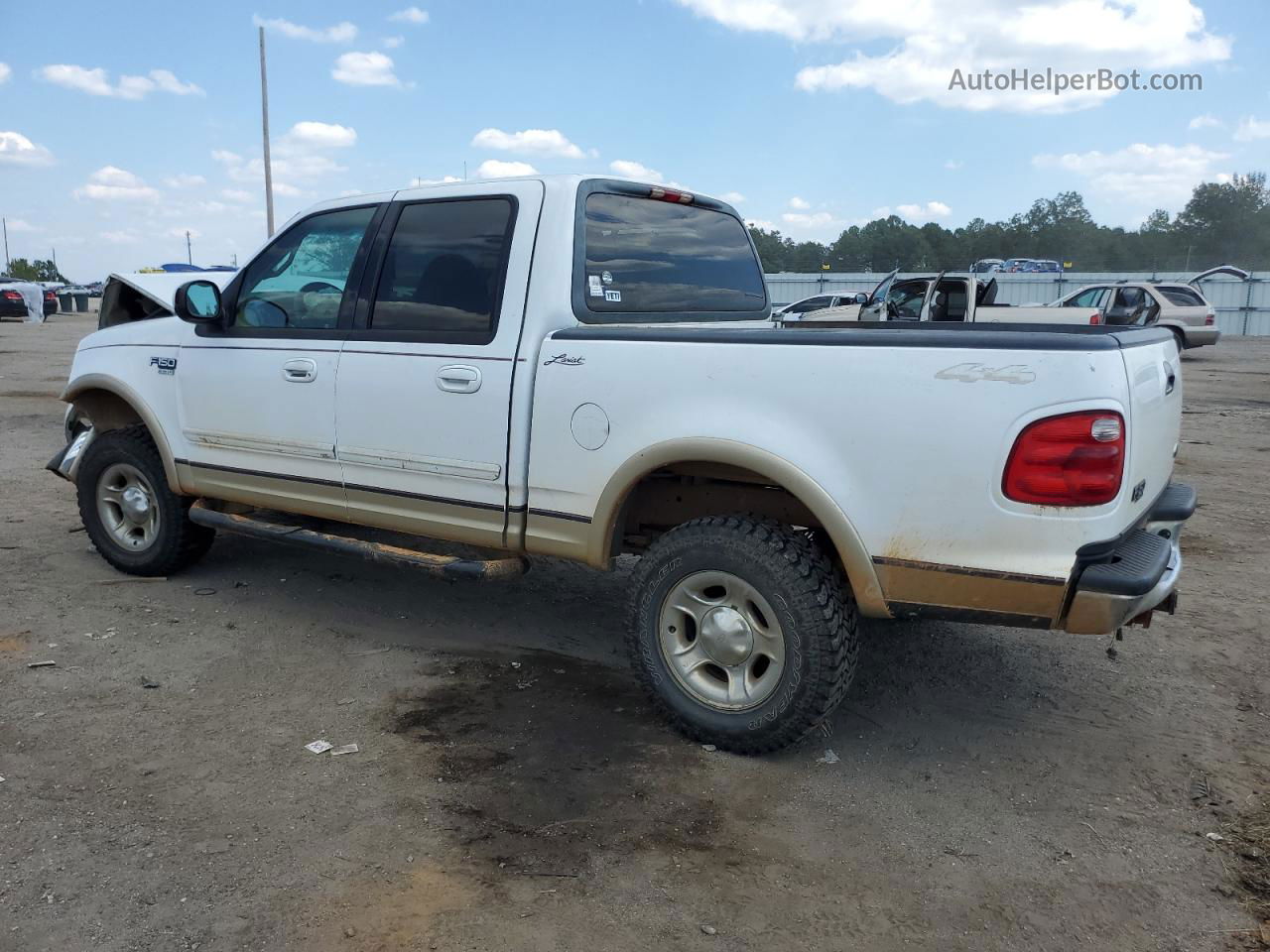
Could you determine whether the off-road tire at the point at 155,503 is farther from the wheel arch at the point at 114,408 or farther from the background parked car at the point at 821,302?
the background parked car at the point at 821,302

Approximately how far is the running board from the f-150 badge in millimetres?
1924

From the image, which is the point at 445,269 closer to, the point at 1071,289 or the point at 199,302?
the point at 199,302

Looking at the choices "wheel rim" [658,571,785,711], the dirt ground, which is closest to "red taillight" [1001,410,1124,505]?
"wheel rim" [658,571,785,711]

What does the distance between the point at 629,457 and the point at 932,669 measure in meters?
1.86

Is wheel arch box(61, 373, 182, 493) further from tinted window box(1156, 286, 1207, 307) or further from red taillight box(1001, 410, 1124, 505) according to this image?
tinted window box(1156, 286, 1207, 307)

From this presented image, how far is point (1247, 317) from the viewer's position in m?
33.0

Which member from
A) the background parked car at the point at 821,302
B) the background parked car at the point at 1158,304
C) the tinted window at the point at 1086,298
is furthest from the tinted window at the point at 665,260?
the background parked car at the point at 821,302

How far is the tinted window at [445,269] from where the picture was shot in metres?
4.07

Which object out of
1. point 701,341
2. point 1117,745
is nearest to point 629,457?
point 701,341

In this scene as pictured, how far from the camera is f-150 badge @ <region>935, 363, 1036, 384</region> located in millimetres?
2879

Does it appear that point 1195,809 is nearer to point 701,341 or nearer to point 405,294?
point 701,341

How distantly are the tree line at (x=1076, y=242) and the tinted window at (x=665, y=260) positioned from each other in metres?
29.4

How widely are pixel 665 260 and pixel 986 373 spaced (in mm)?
1910

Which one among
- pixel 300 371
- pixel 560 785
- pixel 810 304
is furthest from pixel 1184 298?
pixel 560 785
